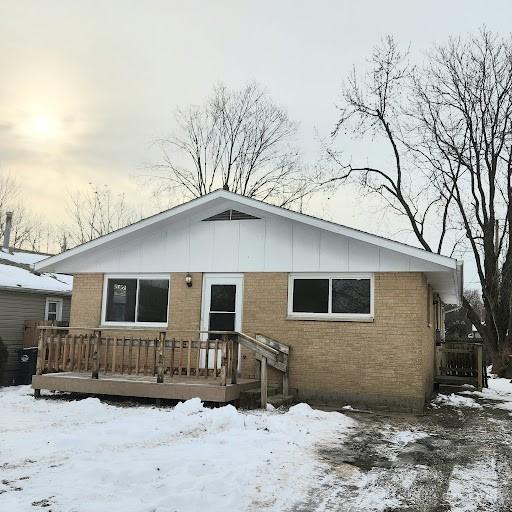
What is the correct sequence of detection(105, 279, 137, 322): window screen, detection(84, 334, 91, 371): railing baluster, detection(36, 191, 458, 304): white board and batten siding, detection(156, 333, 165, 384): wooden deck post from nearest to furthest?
detection(156, 333, 165, 384): wooden deck post → detection(36, 191, 458, 304): white board and batten siding → detection(84, 334, 91, 371): railing baluster → detection(105, 279, 137, 322): window screen

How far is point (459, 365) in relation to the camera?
1712 cm

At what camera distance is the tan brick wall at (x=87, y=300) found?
14.0m

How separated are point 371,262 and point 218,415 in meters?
5.03

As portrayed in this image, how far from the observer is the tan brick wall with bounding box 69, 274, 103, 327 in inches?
550

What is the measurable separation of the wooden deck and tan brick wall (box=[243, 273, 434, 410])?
126 cm

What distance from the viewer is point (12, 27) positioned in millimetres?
10680

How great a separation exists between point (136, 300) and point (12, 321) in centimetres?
645

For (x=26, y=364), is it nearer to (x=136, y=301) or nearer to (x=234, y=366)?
(x=136, y=301)

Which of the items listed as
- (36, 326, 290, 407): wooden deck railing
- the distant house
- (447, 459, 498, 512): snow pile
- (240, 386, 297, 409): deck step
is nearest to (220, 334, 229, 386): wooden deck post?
(36, 326, 290, 407): wooden deck railing

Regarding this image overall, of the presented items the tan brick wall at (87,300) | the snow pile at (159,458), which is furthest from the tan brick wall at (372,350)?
the tan brick wall at (87,300)

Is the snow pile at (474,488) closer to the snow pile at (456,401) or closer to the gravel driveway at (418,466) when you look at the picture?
the gravel driveway at (418,466)

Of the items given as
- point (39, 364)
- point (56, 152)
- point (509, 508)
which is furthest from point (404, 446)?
point (56, 152)

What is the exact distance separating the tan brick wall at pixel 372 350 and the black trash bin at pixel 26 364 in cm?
868

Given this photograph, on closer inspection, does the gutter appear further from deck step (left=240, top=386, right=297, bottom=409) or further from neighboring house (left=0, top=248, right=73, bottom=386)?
deck step (left=240, top=386, right=297, bottom=409)
